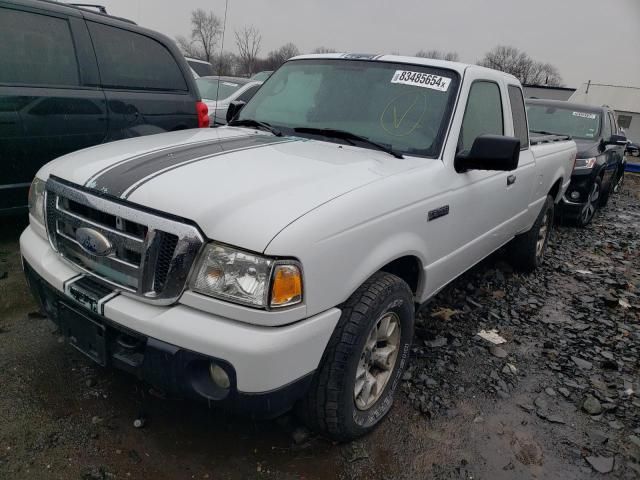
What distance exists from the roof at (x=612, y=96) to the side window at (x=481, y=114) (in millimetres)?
48886

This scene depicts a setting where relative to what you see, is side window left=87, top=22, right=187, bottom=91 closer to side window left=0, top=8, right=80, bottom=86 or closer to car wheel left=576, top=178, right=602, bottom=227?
side window left=0, top=8, right=80, bottom=86

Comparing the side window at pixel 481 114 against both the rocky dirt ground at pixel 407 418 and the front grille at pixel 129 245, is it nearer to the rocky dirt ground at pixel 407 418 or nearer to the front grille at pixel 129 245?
the rocky dirt ground at pixel 407 418

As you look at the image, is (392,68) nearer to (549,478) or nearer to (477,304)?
(477,304)

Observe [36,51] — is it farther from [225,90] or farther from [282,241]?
[225,90]

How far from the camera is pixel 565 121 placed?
8.12m

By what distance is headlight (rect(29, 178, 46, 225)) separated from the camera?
2.46 meters

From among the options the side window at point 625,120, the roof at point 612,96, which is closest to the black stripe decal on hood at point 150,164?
the roof at point 612,96

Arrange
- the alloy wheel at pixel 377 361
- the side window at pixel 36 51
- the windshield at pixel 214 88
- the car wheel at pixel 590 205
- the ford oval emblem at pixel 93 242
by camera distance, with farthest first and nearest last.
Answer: the windshield at pixel 214 88 < the car wheel at pixel 590 205 < the side window at pixel 36 51 < the alloy wheel at pixel 377 361 < the ford oval emblem at pixel 93 242

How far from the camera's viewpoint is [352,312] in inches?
81.4

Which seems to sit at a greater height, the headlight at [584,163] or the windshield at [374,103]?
the windshield at [374,103]

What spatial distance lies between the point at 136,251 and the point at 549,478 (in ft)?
7.10

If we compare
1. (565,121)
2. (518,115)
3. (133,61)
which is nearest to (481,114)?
(518,115)

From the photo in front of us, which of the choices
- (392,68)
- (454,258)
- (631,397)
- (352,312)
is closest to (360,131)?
(392,68)

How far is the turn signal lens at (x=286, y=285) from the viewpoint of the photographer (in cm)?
174
